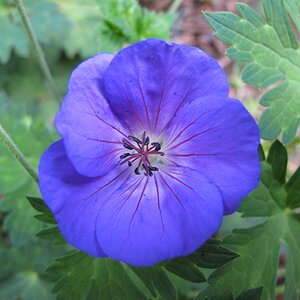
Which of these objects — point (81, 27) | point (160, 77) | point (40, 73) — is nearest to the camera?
point (160, 77)

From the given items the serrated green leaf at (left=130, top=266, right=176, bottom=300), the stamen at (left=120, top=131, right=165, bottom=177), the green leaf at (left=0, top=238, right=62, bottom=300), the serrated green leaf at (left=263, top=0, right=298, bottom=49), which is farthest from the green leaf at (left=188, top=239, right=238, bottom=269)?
the green leaf at (left=0, top=238, right=62, bottom=300)

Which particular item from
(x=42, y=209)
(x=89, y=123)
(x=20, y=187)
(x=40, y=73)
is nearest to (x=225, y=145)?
(x=89, y=123)

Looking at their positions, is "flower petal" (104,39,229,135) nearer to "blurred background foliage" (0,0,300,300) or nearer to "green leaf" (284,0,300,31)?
"green leaf" (284,0,300,31)

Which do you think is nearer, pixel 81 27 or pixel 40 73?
pixel 81 27

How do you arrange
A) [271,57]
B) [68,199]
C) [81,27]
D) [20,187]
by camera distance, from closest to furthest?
[68,199]
[271,57]
[20,187]
[81,27]

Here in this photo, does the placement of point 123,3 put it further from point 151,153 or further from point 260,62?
point 151,153

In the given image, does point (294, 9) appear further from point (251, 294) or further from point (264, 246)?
point (251, 294)

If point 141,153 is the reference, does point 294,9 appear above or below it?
above
